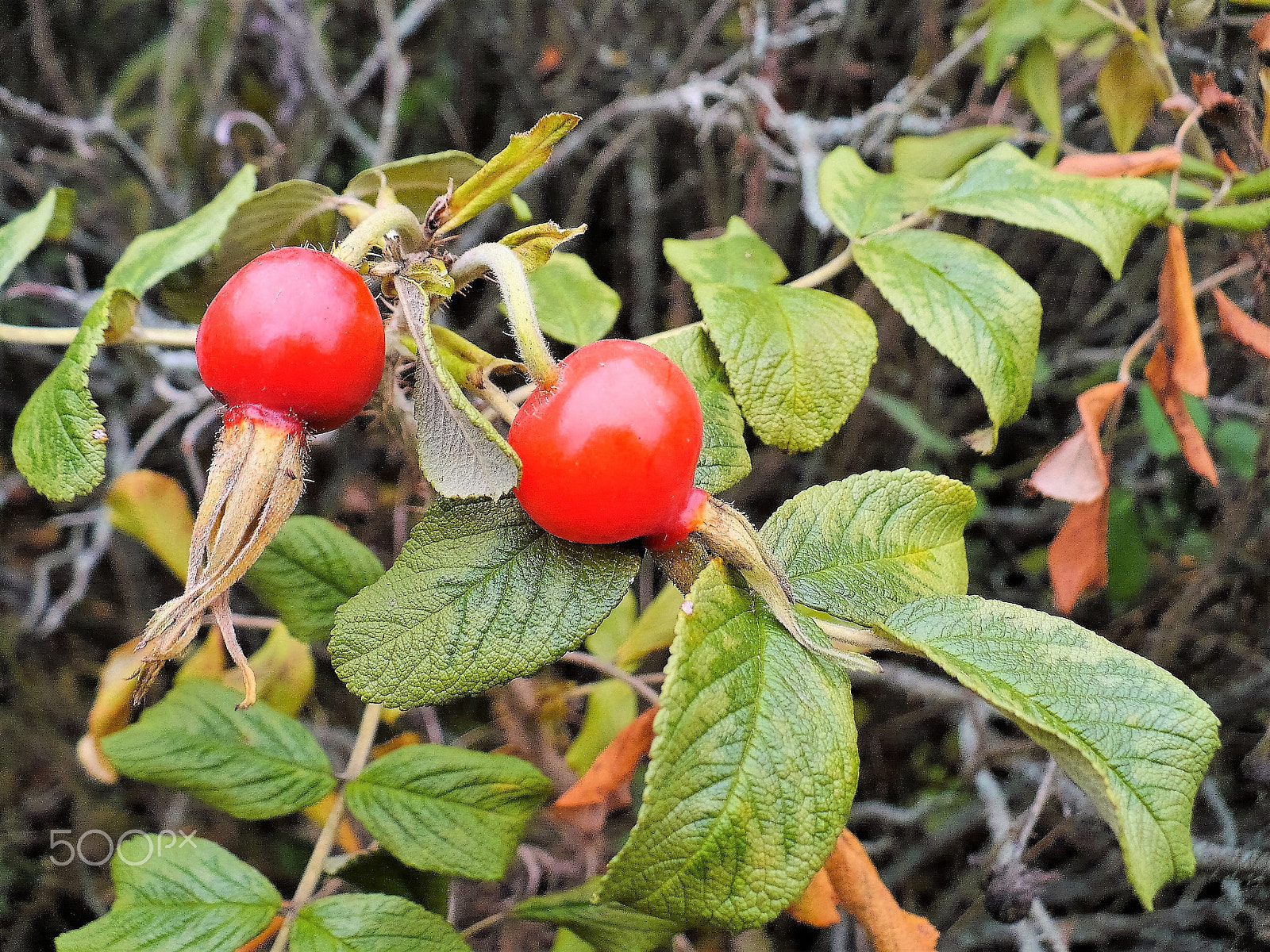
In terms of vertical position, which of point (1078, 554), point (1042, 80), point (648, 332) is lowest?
point (648, 332)

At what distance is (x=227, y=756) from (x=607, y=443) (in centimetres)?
71

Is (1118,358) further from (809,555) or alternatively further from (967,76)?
(809,555)

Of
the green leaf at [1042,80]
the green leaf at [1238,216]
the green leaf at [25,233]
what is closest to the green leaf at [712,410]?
the green leaf at [1238,216]

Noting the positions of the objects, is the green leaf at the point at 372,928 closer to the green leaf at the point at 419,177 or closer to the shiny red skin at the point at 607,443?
the shiny red skin at the point at 607,443

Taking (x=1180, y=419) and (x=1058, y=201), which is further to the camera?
(x=1180, y=419)

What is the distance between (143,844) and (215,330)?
0.68 metres

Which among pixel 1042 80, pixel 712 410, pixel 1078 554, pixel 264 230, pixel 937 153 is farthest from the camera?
pixel 1042 80

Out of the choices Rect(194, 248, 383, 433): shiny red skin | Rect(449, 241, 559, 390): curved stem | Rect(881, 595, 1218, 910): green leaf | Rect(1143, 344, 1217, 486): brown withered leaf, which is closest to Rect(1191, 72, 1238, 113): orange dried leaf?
Rect(1143, 344, 1217, 486): brown withered leaf

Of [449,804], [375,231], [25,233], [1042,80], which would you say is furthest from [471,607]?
[1042,80]

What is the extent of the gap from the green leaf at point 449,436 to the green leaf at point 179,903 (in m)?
0.60

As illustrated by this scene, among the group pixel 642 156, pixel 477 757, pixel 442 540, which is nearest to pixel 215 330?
pixel 442 540

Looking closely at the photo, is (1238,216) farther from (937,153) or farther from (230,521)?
(230,521)

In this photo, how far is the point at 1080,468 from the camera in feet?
3.49

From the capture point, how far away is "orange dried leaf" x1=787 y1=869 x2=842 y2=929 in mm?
949
